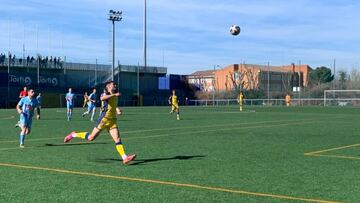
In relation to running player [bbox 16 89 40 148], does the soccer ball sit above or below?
above

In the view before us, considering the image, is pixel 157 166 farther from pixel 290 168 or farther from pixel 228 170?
pixel 290 168

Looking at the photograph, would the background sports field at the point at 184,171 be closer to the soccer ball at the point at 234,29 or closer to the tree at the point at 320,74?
the soccer ball at the point at 234,29

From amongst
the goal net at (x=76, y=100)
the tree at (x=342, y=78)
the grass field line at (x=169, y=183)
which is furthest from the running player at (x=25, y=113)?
the tree at (x=342, y=78)

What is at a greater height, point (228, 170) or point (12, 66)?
point (12, 66)

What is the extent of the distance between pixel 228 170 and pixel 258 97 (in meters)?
76.9

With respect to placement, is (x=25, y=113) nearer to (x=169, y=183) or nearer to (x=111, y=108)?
(x=111, y=108)

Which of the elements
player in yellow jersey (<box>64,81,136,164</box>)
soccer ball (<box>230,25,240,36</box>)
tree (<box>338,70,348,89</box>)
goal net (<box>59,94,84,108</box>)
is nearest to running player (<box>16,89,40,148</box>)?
player in yellow jersey (<box>64,81,136,164</box>)

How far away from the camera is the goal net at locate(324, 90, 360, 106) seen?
231ft

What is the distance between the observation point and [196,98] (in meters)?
96.1

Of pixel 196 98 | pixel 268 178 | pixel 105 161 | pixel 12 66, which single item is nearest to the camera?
pixel 268 178

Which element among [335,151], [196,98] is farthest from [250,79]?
[335,151]

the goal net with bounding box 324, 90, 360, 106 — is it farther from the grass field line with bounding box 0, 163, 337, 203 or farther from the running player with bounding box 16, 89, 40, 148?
the grass field line with bounding box 0, 163, 337, 203

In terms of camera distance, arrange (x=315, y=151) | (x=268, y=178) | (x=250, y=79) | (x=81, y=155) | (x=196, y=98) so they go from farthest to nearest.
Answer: (x=250, y=79)
(x=196, y=98)
(x=315, y=151)
(x=81, y=155)
(x=268, y=178)

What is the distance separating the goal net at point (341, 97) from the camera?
70.4 m
